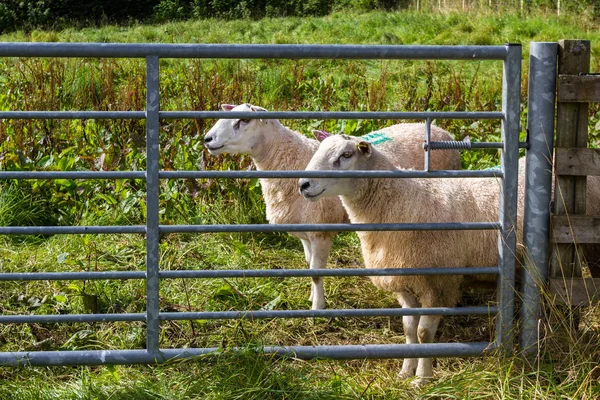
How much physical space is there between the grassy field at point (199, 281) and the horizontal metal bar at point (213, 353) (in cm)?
7

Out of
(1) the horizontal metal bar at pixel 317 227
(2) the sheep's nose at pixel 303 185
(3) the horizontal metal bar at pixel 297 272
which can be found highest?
(1) the horizontal metal bar at pixel 317 227

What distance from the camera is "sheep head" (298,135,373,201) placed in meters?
4.27

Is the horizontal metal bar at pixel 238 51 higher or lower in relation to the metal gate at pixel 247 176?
higher

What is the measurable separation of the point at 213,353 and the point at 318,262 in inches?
77.1

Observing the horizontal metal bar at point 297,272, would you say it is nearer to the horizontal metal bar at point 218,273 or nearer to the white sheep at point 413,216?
the horizontal metal bar at point 218,273

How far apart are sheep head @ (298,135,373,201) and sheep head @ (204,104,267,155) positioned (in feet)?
4.46

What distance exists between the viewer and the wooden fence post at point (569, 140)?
11.5 ft

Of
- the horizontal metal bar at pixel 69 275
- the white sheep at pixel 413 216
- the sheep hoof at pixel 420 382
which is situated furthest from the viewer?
the white sheep at pixel 413 216

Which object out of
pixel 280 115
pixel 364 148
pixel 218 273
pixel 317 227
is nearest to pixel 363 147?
pixel 364 148

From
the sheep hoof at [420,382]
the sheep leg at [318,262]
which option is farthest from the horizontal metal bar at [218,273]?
the sheep leg at [318,262]

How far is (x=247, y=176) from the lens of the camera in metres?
3.46

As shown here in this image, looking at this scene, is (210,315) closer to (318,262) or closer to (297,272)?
(297,272)

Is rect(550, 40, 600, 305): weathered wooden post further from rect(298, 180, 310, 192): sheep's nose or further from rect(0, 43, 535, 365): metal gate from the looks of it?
rect(298, 180, 310, 192): sheep's nose

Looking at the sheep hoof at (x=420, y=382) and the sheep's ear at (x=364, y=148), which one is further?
the sheep's ear at (x=364, y=148)
